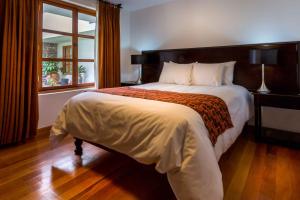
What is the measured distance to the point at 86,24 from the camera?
150 inches

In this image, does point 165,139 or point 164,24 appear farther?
point 164,24

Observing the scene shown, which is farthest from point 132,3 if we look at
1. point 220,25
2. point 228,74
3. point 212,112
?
point 212,112

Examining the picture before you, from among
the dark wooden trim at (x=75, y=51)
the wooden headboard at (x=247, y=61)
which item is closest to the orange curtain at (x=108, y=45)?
the dark wooden trim at (x=75, y=51)

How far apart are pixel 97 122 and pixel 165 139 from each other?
771mm

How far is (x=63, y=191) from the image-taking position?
1.67 metres

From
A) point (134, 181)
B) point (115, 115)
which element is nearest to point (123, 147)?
point (115, 115)

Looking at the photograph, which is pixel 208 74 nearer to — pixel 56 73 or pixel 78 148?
pixel 78 148

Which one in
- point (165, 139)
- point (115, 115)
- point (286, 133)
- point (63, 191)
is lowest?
point (63, 191)

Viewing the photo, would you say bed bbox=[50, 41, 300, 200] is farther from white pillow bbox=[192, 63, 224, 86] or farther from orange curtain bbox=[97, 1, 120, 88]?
orange curtain bbox=[97, 1, 120, 88]

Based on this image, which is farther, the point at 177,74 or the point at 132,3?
the point at 132,3

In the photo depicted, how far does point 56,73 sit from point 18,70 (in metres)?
0.86

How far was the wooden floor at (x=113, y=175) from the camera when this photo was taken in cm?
164

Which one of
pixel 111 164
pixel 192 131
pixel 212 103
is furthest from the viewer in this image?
pixel 111 164

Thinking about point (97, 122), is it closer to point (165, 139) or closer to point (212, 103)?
point (165, 139)
